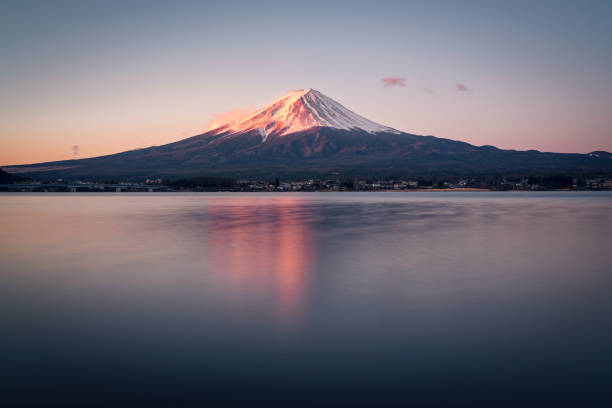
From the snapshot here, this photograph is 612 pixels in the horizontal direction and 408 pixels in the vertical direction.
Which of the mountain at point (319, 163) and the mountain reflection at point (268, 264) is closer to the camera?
the mountain reflection at point (268, 264)

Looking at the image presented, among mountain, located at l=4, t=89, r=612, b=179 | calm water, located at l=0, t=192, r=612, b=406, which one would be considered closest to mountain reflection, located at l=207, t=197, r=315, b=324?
calm water, located at l=0, t=192, r=612, b=406

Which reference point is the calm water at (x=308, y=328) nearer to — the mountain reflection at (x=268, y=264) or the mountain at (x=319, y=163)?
the mountain reflection at (x=268, y=264)

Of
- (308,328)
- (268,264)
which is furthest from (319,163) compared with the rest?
(308,328)

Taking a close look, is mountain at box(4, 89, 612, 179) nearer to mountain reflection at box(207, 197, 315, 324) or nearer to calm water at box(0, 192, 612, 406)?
mountain reflection at box(207, 197, 315, 324)

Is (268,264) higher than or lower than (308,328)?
lower

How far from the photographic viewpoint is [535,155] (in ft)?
640

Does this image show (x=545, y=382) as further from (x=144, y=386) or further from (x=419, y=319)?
(x=144, y=386)

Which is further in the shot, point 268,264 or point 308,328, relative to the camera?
point 268,264

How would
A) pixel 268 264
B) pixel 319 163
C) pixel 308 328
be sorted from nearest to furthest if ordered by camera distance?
pixel 308 328 → pixel 268 264 → pixel 319 163

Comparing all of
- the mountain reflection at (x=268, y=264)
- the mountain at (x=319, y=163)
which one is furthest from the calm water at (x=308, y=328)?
the mountain at (x=319, y=163)

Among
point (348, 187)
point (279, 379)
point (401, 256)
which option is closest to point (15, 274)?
point (279, 379)

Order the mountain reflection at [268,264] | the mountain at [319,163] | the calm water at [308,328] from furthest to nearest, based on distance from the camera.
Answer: the mountain at [319,163], the mountain reflection at [268,264], the calm water at [308,328]

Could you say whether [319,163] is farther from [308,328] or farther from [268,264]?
[308,328]

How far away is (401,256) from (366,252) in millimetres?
1238
